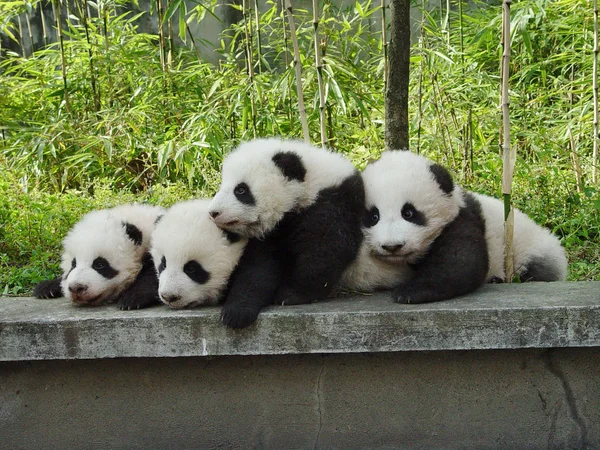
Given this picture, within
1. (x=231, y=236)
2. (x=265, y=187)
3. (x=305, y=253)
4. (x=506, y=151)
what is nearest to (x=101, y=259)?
(x=231, y=236)

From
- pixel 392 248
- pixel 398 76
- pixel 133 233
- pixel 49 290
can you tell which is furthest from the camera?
pixel 398 76

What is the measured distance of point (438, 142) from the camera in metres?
6.23

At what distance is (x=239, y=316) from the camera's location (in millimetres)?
3201

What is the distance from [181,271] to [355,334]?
0.83m

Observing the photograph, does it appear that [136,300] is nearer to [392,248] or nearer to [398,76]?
[392,248]

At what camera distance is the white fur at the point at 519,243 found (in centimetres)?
387

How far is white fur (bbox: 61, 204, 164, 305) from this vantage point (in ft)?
12.0

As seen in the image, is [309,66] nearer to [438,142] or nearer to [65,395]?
[438,142]

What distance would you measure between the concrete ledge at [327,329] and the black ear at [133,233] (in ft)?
1.79

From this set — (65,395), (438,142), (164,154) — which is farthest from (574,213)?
(65,395)

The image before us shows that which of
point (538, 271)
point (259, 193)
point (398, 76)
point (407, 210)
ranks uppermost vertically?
point (398, 76)

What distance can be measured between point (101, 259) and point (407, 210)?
1484mm

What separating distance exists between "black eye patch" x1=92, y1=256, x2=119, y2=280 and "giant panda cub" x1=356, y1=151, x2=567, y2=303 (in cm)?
118

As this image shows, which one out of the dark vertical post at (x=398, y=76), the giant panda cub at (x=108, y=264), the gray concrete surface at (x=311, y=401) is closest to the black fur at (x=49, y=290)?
the giant panda cub at (x=108, y=264)
